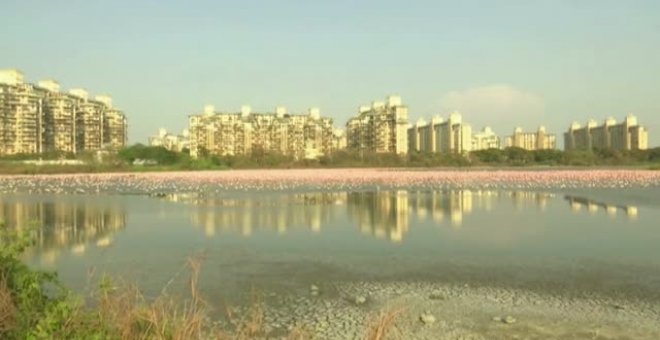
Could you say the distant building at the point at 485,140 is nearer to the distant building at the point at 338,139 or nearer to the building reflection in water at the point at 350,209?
the distant building at the point at 338,139

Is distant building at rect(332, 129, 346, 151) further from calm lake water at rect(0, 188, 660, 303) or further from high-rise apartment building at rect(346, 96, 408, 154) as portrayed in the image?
calm lake water at rect(0, 188, 660, 303)

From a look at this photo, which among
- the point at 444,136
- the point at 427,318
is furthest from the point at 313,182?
the point at 444,136

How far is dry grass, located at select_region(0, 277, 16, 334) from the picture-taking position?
4.43 m

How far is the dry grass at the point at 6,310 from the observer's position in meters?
4.43

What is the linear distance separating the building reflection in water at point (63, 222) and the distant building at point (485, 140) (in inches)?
3828

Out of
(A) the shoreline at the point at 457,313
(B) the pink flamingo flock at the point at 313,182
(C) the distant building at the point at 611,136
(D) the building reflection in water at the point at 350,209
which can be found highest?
(C) the distant building at the point at 611,136

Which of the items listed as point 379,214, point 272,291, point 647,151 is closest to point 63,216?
Result: point 379,214

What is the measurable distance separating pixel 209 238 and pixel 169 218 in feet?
17.7

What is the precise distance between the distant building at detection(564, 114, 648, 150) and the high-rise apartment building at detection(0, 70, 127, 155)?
76.6 metres

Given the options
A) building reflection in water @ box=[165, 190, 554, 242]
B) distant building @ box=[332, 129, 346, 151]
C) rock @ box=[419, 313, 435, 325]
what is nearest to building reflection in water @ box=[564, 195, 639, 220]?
building reflection in water @ box=[165, 190, 554, 242]

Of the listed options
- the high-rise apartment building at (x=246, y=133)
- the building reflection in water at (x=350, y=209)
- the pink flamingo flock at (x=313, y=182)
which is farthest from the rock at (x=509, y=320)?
the high-rise apartment building at (x=246, y=133)

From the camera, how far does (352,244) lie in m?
13.8

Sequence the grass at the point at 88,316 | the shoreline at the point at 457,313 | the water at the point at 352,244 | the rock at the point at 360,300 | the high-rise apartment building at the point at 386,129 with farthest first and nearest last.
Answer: the high-rise apartment building at the point at 386,129 < the water at the point at 352,244 < the rock at the point at 360,300 < the shoreline at the point at 457,313 < the grass at the point at 88,316

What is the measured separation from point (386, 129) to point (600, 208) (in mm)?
75142
